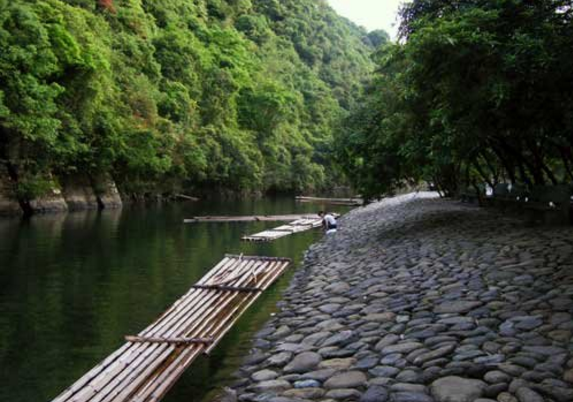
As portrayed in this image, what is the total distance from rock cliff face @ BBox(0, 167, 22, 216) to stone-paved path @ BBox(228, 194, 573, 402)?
29443 mm

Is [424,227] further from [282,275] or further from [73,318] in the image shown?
[73,318]

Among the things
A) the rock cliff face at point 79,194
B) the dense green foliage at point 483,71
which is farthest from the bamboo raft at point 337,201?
the dense green foliage at point 483,71

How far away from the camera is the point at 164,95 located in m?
57.2

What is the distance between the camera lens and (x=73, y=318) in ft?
35.0

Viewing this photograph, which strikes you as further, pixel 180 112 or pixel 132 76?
pixel 180 112

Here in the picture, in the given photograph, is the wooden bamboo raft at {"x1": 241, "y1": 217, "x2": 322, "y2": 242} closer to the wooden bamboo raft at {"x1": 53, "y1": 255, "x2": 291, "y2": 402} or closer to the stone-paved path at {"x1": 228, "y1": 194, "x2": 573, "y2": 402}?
the stone-paved path at {"x1": 228, "y1": 194, "x2": 573, "y2": 402}

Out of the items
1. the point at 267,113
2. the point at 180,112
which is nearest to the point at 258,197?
the point at 267,113

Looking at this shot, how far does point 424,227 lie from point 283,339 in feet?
38.3

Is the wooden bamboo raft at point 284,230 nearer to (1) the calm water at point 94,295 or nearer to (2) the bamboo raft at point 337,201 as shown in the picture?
(1) the calm water at point 94,295

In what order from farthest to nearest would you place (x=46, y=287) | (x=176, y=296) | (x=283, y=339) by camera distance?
(x=46, y=287) → (x=176, y=296) → (x=283, y=339)

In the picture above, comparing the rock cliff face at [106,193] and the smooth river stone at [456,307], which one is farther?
the rock cliff face at [106,193]

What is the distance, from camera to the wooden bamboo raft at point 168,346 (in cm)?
607

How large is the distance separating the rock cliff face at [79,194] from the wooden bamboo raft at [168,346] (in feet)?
112

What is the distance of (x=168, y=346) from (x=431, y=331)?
11.8ft
